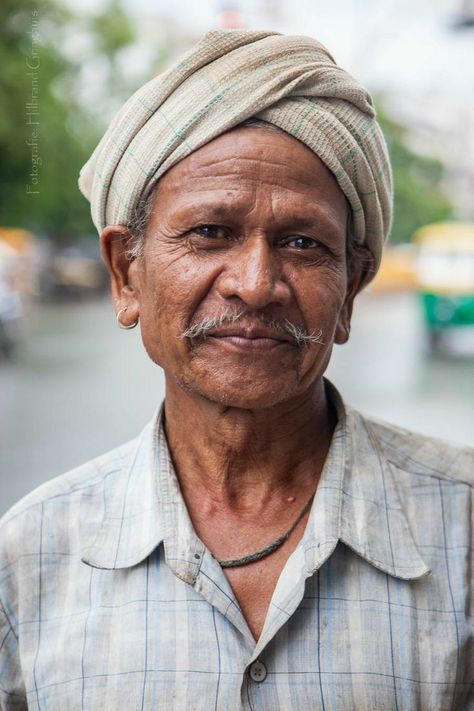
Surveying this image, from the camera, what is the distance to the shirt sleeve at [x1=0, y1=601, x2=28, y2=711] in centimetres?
165

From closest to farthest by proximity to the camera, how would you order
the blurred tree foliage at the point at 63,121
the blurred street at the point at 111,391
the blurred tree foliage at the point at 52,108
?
1. the blurred street at the point at 111,391
2. the blurred tree foliage at the point at 63,121
3. the blurred tree foliage at the point at 52,108

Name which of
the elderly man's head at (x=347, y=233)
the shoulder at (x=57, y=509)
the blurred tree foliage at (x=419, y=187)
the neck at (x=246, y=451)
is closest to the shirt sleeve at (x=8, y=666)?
the shoulder at (x=57, y=509)

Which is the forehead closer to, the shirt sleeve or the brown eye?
A: the brown eye

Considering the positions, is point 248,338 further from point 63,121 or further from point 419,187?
point 63,121

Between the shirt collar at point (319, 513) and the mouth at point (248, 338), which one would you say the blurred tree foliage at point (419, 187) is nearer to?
the shirt collar at point (319, 513)

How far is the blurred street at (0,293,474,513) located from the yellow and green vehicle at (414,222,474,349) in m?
0.56

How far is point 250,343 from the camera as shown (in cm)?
157

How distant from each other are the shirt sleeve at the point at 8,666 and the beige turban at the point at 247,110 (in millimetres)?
809

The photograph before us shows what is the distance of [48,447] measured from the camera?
7.59m

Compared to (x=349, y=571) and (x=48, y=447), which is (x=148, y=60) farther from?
(x=349, y=571)

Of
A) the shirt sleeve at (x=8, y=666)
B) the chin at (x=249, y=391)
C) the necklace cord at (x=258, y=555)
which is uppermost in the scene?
the chin at (x=249, y=391)

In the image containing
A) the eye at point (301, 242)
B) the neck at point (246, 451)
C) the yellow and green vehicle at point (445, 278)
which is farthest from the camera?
the yellow and green vehicle at point (445, 278)

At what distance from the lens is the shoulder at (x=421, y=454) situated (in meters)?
1.72

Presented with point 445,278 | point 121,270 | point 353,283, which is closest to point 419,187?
→ point 445,278
